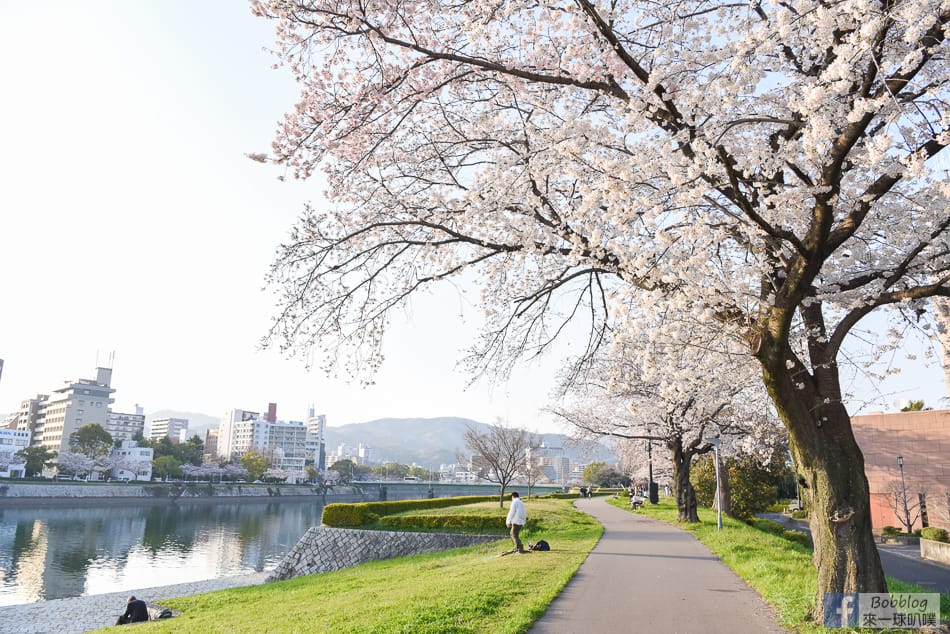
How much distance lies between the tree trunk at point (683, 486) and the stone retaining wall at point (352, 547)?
266 inches

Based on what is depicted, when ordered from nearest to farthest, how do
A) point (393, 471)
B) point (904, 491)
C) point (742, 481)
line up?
point (742, 481) < point (904, 491) < point (393, 471)

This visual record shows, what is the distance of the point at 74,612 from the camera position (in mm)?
15945

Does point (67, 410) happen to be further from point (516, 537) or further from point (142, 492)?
point (516, 537)

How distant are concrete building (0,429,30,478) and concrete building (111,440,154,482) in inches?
381

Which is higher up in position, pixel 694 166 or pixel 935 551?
pixel 694 166

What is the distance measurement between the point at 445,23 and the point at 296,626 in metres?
7.33

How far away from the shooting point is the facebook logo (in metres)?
5.68

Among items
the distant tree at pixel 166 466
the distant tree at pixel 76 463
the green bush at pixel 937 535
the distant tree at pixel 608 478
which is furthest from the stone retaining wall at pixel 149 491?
the green bush at pixel 937 535

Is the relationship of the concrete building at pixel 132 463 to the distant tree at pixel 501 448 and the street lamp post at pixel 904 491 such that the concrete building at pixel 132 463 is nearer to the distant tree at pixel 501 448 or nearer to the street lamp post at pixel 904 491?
the distant tree at pixel 501 448

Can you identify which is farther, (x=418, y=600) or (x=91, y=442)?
(x=91, y=442)

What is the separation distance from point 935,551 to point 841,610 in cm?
1967

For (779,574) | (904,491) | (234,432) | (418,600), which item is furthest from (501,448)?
(234,432)

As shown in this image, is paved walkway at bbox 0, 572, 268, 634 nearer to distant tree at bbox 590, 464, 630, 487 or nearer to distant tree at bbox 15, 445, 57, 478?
distant tree at bbox 15, 445, 57, 478

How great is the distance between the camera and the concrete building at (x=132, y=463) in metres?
76.4
